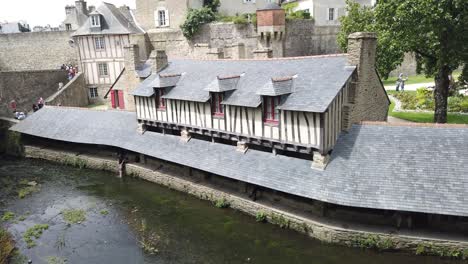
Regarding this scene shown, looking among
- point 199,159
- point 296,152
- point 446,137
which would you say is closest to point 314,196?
point 296,152

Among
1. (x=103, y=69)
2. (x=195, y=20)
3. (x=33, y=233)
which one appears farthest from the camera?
(x=103, y=69)

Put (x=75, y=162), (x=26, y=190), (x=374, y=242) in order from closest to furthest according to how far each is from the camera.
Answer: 1. (x=374, y=242)
2. (x=26, y=190)
3. (x=75, y=162)

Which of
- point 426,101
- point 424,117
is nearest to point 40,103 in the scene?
point 424,117

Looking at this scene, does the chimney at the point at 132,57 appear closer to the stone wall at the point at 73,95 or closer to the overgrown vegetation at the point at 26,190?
the stone wall at the point at 73,95

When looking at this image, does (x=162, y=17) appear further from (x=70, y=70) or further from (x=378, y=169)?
(x=378, y=169)

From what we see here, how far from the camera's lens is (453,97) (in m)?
19.8

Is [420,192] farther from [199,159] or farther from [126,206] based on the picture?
[126,206]

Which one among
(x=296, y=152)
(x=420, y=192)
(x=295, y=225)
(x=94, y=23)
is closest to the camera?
(x=420, y=192)

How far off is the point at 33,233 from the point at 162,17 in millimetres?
19772

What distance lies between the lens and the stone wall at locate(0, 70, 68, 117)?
22562 millimetres

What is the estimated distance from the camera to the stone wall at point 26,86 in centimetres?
2256

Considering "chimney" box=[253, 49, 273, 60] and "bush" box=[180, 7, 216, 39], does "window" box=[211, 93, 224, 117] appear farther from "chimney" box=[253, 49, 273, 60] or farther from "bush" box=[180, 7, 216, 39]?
"bush" box=[180, 7, 216, 39]

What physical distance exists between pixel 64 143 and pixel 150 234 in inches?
398

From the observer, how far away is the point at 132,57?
62.6ft
